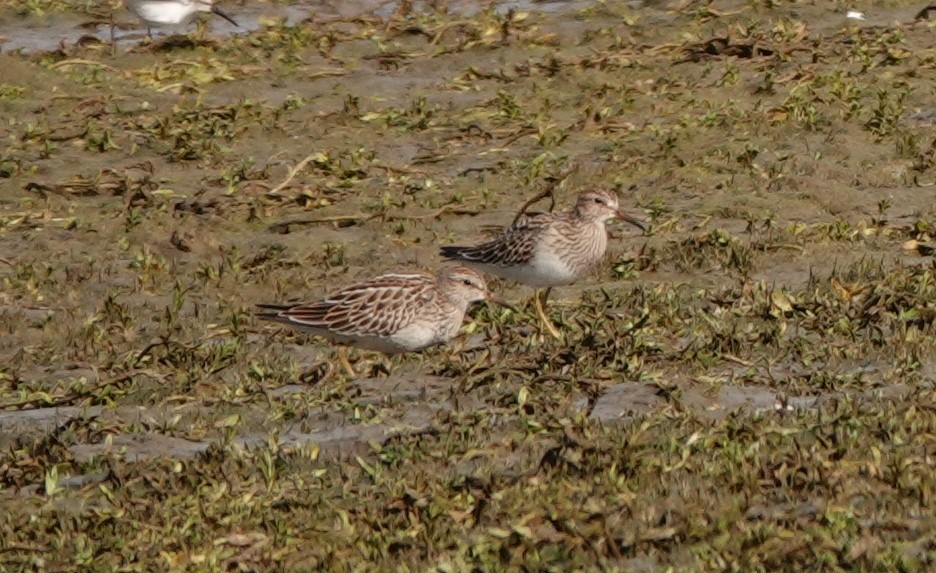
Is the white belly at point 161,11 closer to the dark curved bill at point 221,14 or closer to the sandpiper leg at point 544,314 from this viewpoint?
the dark curved bill at point 221,14

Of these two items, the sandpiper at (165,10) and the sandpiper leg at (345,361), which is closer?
the sandpiper leg at (345,361)

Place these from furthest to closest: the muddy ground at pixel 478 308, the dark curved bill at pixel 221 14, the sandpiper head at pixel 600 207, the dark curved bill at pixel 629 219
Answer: the dark curved bill at pixel 221 14
the dark curved bill at pixel 629 219
the sandpiper head at pixel 600 207
the muddy ground at pixel 478 308

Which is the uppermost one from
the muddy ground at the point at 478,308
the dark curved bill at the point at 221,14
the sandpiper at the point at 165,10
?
the muddy ground at the point at 478,308

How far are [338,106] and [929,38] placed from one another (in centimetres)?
542

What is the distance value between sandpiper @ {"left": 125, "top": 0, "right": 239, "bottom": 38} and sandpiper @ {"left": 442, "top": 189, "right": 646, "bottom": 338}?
27.8ft

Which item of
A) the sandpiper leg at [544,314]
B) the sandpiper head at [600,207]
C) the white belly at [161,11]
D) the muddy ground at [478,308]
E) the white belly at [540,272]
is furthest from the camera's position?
the white belly at [161,11]

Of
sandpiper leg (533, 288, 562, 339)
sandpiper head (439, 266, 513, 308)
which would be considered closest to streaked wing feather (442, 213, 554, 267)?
sandpiper leg (533, 288, 562, 339)

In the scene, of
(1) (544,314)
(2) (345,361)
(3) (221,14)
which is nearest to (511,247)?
(1) (544,314)

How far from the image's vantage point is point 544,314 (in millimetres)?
13141

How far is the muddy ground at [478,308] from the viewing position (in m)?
9.47

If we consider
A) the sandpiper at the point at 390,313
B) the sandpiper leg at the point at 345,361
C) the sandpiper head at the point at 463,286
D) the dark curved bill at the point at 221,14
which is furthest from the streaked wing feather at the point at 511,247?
the dark curved bill at the point at 221,14

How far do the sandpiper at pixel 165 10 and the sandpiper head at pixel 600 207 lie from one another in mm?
8599

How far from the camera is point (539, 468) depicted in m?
9.94

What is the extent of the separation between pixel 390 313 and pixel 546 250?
144 cm
